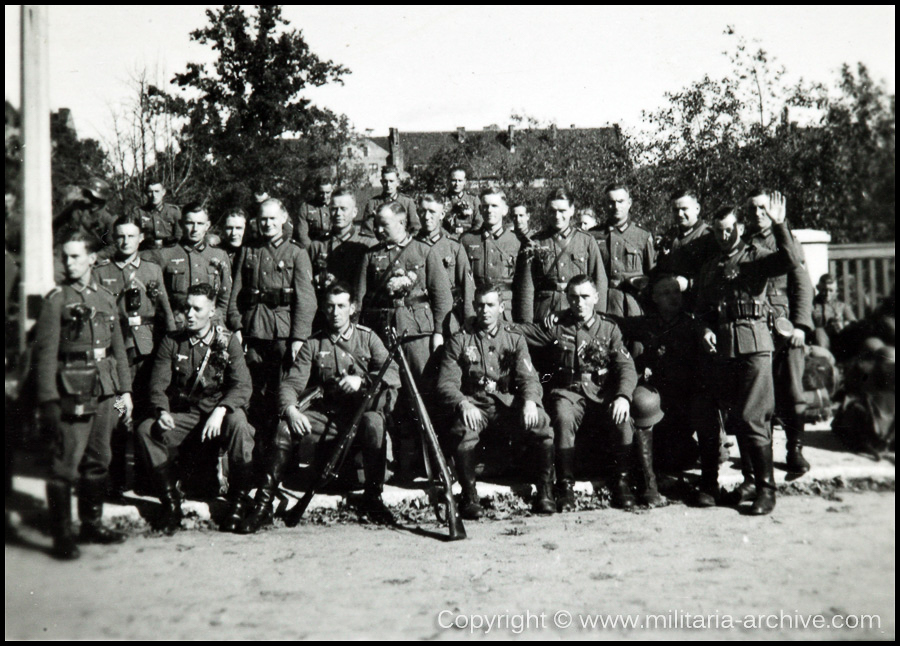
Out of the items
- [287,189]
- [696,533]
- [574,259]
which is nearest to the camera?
[696,533]

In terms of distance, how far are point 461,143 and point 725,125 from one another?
7.73m

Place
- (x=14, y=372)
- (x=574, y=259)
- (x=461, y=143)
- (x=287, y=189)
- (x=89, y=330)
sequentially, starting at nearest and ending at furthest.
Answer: (x=14, y=372), (x=89, y=330), (x=574, y=259), (x=287, y=189), (x=461, y=143)

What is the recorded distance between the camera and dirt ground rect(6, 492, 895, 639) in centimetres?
388

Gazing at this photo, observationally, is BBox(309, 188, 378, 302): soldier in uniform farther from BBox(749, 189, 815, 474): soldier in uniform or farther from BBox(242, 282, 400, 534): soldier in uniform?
BBox(749, 189, 815, 474): soldier in uniform

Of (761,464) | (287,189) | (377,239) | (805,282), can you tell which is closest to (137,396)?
(377,239)

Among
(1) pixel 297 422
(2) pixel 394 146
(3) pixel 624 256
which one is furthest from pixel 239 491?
(2) pixel 394 146

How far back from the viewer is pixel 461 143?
621 inches

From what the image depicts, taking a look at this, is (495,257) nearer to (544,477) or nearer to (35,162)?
(544,477)

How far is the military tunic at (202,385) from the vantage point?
5.47 m

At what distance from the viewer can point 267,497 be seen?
17.5ft

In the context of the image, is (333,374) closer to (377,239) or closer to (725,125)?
(377,239)

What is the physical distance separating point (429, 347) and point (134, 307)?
213 cm

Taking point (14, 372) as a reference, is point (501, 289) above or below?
above

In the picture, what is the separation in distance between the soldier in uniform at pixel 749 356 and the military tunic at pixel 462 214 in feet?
9.68
